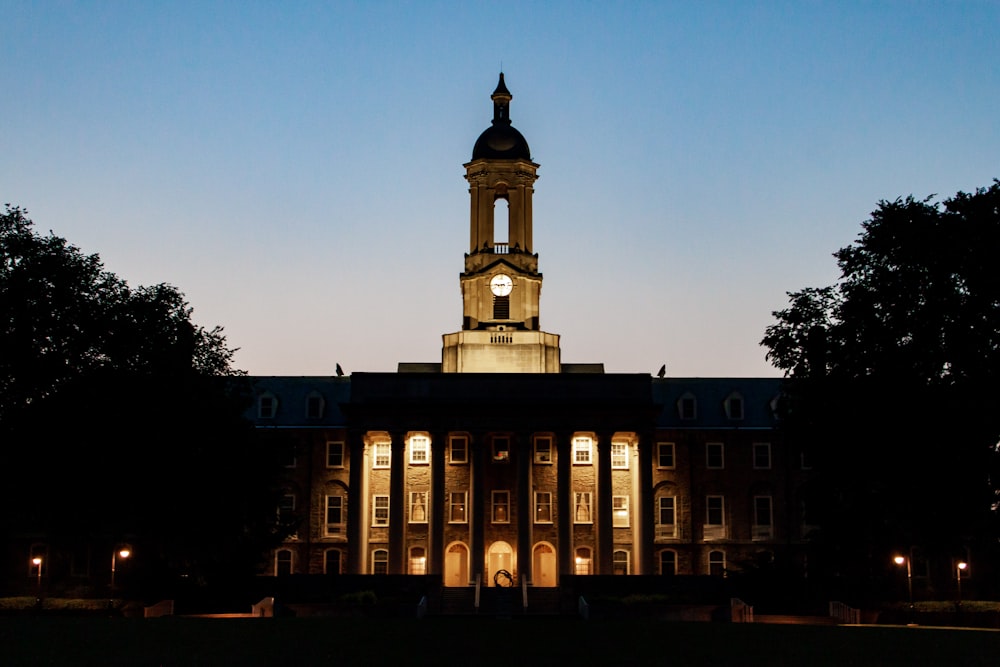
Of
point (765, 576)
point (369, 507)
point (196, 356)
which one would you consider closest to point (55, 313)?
point (196, 356)

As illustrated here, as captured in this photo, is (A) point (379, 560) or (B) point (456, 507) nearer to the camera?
(B) point (456, 507)

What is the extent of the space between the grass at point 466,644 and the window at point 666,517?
4168cm

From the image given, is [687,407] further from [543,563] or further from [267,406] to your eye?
[267,406]

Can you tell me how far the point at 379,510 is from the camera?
259ft

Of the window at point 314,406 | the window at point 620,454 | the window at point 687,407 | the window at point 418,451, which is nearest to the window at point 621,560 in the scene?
the window at point 620,454

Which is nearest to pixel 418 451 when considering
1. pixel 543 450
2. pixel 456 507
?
pixel 456 507

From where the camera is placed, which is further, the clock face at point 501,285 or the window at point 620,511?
the clock face at point 501,285

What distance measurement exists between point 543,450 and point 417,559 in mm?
10101

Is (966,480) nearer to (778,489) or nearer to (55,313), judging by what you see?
(778,489)

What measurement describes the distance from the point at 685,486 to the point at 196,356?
33309 millimetres

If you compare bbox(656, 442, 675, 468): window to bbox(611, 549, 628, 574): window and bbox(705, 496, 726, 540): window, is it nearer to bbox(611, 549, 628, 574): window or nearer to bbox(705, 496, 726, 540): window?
bbox(705, 496, 726, 540): window

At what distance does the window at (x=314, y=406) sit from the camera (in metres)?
84.2

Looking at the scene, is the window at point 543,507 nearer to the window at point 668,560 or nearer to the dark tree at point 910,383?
the window at point 668,560

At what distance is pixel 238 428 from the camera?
61.0m
